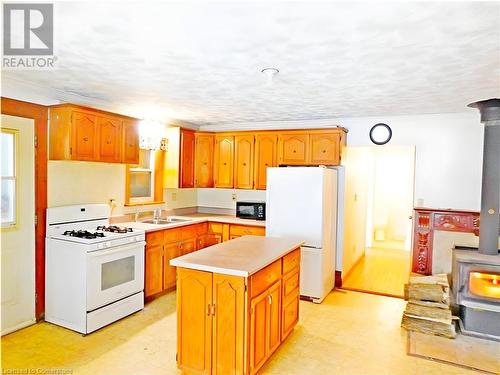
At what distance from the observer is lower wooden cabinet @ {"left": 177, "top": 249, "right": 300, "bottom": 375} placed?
231cm

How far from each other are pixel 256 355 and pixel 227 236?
249 cm

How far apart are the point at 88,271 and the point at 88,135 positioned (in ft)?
4.50

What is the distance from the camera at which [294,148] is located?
15.6ft

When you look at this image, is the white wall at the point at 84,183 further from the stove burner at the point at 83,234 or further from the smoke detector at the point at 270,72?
the smoke detector at the point at 270,72

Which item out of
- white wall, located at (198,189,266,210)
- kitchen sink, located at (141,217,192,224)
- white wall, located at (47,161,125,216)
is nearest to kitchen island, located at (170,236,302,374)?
white wall, located at (47,161,125,216)

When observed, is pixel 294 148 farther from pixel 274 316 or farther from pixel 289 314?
pixel 274 316

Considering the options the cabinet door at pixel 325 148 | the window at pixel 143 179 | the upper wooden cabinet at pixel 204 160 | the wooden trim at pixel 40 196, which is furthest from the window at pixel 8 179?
the cabinet door at pixel 325 148

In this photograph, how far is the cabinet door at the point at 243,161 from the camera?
5094mm

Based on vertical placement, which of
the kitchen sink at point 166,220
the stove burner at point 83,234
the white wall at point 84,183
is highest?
the white wall at point 84,183

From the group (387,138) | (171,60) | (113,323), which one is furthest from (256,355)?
(387,138)

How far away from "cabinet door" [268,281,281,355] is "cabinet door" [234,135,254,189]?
97.6 inches

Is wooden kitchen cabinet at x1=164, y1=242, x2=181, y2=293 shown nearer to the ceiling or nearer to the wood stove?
the ceiling

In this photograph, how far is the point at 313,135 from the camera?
15.1 ft

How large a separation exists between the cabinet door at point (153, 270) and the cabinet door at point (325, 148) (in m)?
2.31
